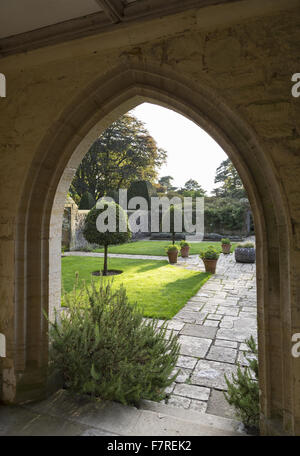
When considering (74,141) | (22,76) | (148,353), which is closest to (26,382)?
(148,353)

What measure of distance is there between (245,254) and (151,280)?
13.7 feet

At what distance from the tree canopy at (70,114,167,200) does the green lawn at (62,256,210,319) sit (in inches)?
381

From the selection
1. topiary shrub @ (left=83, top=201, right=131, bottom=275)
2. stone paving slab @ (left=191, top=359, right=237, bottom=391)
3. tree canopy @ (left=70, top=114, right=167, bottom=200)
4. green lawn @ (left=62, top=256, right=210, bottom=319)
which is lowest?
stone paving slab @ (left=191, top=359, right=237, bottom=391)

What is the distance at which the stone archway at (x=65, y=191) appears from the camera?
1506mm

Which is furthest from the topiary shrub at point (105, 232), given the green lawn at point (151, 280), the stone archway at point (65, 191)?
the stone archway at point (65, 191)

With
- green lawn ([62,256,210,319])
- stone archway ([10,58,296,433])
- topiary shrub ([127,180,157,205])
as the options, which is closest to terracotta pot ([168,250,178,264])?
green lawn ([62,256,210,319])

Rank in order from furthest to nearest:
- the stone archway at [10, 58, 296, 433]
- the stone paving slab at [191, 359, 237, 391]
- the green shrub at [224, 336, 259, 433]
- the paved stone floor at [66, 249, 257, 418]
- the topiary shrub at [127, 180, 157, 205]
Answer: the topiary shrub at [127, 180, 157, 205] → the stone paving slab at [191, 359, 237, 391] → the paved stone floor at [66, 249, 257, 418] → the green shrub at [224, 336, 259, 433] → the stone archway at [10, 58, 296, 433]

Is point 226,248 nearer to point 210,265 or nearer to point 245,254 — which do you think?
point 245,254

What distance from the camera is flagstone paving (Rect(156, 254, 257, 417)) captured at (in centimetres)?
228

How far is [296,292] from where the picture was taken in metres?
1.40

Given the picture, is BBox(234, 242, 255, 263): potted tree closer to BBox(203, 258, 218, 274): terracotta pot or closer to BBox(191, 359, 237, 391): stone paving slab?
BBox(203, 258, 218, 274): terracotta pot

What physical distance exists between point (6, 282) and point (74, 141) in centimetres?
117
